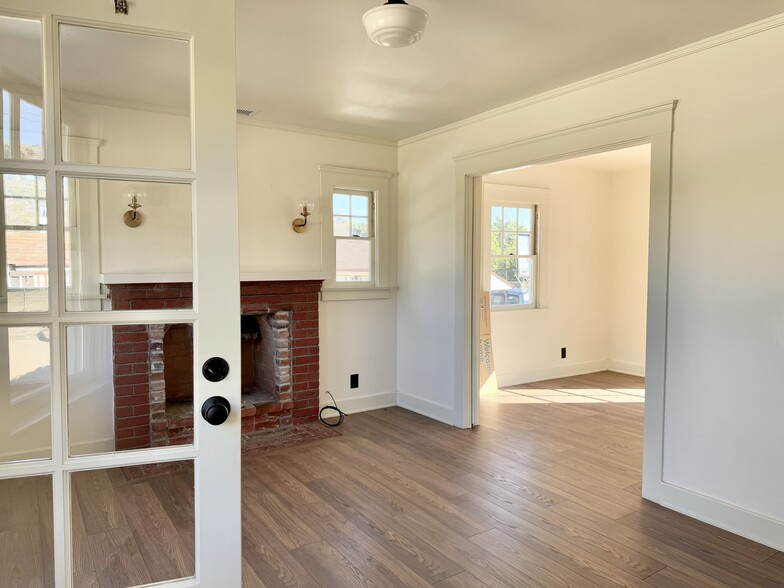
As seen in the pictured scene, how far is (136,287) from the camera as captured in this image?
1.34 metres

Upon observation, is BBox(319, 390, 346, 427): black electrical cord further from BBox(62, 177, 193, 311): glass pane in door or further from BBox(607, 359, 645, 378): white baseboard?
BBox(607, 359, 645, 378): white baseboard

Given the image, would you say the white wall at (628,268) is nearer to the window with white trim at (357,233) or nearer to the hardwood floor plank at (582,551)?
the window with white trim at (357,233)

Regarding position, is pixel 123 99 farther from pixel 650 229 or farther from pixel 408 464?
pixel 408 464

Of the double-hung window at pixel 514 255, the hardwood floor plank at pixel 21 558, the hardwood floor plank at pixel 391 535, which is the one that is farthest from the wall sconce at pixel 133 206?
the double-hung window at pixel 514 255

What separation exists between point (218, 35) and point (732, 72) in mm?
2671

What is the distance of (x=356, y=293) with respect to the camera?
16.5ft

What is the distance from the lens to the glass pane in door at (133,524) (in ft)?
4.37

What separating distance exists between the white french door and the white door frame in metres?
2.57

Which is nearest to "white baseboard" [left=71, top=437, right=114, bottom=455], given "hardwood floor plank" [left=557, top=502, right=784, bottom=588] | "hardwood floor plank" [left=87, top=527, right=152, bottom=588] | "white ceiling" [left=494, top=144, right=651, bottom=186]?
"hardwood floor plank" [left=87, top=527, right=152, bottom=588]

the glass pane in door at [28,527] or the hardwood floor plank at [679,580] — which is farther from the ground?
the glass pane in door at [28,527]

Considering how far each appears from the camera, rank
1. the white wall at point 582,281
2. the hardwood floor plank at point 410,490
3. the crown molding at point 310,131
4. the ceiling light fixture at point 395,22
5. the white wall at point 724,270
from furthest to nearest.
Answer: the white wall at point 582,281 < the crown molding at point 310,131 < the hardwood floor plank at point 410,490 < the white wall at point 724,270 < the ceiling light fixture at point 395,22

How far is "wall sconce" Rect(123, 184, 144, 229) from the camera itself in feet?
4.46

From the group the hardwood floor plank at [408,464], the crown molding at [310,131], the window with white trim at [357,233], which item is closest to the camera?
the hardwood floor plank at [408,464]

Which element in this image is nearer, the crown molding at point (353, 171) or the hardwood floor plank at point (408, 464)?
the hardwood floor plank at point (408, 464)
